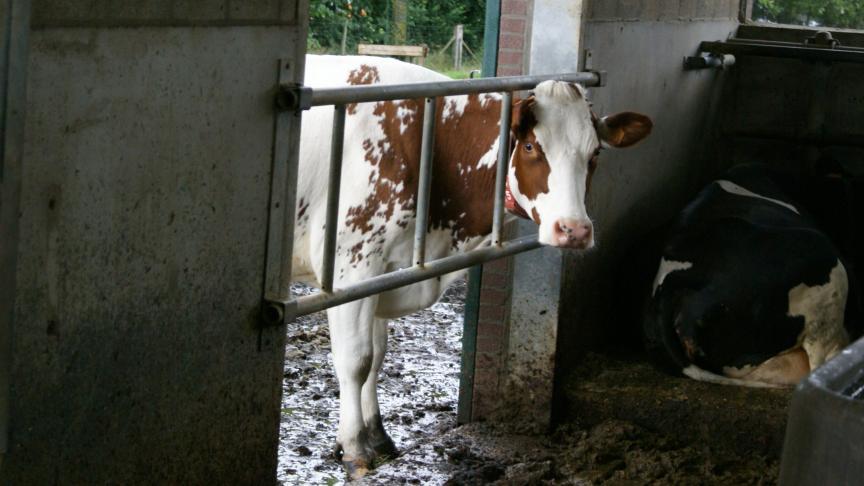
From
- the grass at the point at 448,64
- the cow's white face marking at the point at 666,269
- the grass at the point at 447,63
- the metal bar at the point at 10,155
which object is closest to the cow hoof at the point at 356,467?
the cow's white face marking at the point at 666,269

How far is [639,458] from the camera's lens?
4.98m

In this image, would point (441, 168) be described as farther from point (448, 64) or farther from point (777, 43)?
point (448, 64)

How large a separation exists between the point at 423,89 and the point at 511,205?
0.91m

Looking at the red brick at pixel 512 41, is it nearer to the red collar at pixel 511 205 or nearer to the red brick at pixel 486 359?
the red collar at pixel 511 205

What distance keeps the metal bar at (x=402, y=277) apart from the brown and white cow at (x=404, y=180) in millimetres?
195

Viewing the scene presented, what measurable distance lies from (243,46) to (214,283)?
24.1 inches

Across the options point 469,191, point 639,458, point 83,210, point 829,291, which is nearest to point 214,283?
point 83,210

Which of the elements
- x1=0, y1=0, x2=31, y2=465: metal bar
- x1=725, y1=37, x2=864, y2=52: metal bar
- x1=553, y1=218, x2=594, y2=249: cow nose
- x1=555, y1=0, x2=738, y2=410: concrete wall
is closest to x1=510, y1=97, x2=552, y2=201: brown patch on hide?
x1=553, y1=218, x2=594, y2=249: cow nose

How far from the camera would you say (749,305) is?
5445 mm

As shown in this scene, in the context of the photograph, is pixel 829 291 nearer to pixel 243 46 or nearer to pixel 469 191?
pixel 469 191

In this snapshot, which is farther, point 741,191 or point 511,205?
point 741,191

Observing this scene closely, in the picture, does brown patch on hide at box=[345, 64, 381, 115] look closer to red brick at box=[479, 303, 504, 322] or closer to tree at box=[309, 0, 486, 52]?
red brick at box=[479, 303, 504, 322]

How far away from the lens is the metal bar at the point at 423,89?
11.1ft

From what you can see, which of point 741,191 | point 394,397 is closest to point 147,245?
point 394,397
